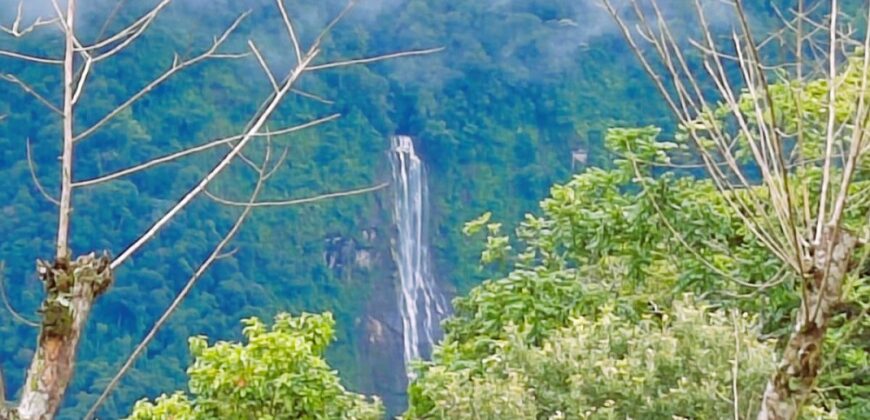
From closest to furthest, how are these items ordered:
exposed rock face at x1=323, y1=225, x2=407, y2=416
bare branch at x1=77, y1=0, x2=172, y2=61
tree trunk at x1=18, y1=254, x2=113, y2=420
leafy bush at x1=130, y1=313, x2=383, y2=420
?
1. tree trunk at x1=18, y1=254, x2=113, y2=420
2. bare branch at x1=77, y1=0, x2=172, y2=61
3. leafy bush at x1=130, y1=313, x2=383, y2=420
4. exposed rock face at x1=323, y1=225, x2=407, y2=416

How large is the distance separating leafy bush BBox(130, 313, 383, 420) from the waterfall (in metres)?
7.96

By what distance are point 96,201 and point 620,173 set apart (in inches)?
216

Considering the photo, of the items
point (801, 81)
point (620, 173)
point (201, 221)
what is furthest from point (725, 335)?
point (201, 221)

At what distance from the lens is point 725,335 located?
3295mm

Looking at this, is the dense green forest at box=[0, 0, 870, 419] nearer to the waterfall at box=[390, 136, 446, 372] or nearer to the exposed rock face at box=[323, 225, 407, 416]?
the exposed rock face at box=[323, 225, 407, 416]

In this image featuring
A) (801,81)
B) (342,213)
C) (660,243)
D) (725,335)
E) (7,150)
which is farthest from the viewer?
(342,213)

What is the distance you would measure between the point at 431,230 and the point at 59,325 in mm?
11868

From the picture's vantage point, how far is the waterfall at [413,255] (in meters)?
12.5

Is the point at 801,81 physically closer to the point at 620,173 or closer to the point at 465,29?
the point at 620,173

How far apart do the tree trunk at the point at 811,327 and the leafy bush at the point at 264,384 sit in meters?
3.10

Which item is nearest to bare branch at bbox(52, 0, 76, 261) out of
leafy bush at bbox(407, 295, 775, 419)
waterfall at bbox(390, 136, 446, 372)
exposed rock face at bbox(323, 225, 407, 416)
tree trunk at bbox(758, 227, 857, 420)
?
tree trunk at bbox(758, 227, 857, 420)

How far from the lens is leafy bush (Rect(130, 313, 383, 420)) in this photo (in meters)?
4.01

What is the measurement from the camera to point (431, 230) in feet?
42.3

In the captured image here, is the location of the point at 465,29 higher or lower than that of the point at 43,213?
higher
